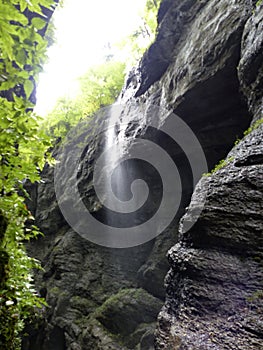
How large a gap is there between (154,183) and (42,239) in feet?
21.7

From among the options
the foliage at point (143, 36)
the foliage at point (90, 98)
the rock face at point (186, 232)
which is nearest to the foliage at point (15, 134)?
the rock face at point (186, 232)

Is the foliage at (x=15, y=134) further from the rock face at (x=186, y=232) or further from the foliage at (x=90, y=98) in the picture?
the foliage at (x=90, y=98)

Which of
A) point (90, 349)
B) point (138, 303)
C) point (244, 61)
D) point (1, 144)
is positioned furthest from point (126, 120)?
point (1, 144)

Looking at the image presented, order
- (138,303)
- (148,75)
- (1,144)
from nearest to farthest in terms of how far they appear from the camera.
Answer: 1. (1,144)
2. (138,303)
3. (148,75)

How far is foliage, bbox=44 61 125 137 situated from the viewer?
15.0 metres

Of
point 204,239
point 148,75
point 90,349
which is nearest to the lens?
point 204,239

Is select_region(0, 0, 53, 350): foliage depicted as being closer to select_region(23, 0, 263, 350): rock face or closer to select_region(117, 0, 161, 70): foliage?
select_region(23, 0, 263, 350): rock face

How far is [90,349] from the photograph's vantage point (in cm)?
765

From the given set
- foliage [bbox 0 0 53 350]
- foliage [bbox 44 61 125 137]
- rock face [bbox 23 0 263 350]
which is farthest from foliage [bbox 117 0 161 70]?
foliage [bbox 0 0 53 350]

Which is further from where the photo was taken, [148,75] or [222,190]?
[148,75]

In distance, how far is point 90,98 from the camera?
A: 50.0 feet

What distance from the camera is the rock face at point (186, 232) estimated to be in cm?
372

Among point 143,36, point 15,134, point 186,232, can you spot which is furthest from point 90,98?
point 15,134

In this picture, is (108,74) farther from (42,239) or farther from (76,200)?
(42,239)
